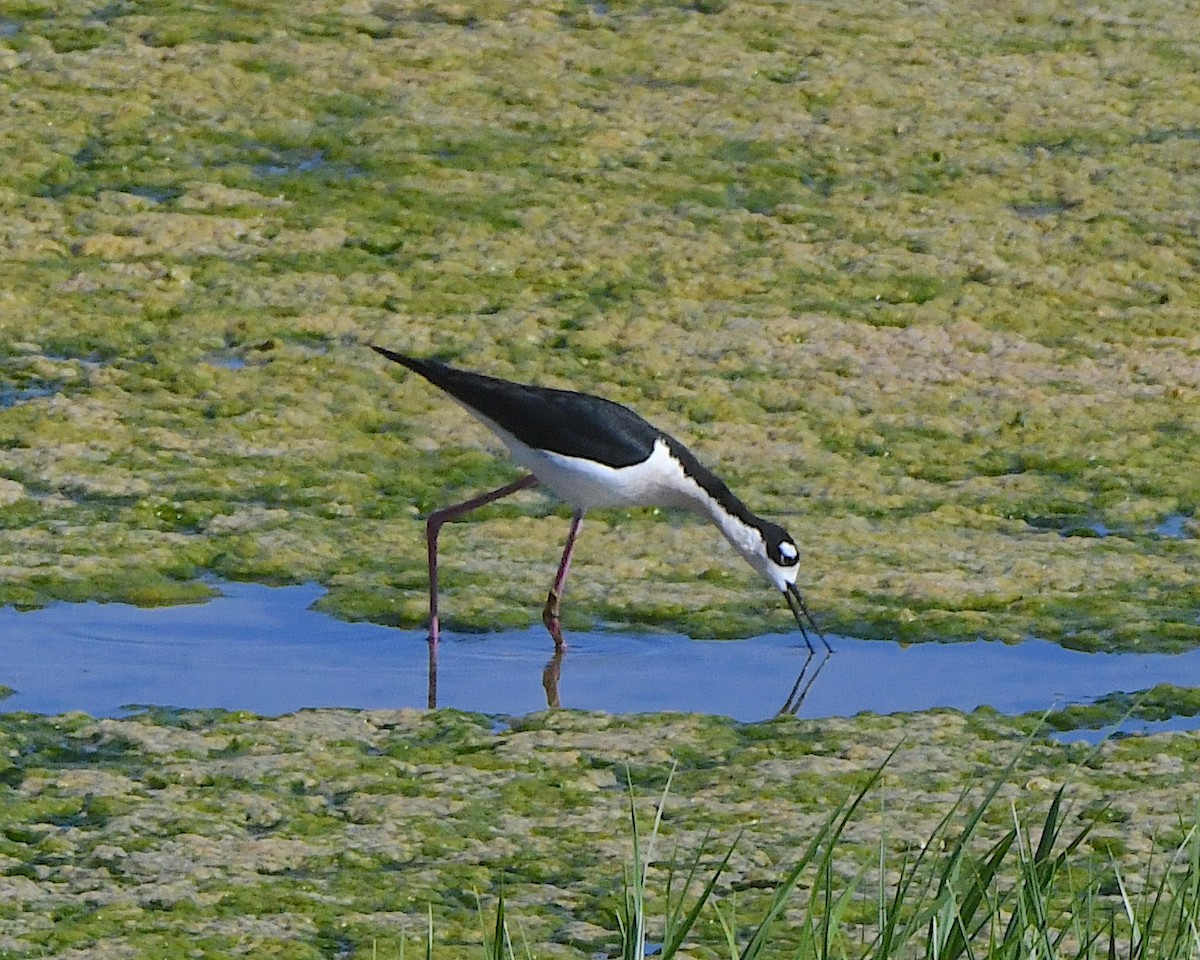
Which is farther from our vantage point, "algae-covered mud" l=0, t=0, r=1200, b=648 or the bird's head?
"algae-covered mud" l=0, t=0, r=1200, b=648

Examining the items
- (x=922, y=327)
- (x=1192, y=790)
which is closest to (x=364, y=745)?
(x=1192, y=790)

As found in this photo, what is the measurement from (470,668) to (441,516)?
453 millimetres

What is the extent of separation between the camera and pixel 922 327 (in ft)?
21.9

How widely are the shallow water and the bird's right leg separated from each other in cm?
A: 9

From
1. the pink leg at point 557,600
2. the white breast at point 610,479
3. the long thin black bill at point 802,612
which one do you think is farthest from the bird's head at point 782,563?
the pink leg at point 557,600

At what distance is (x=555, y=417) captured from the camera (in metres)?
5.34

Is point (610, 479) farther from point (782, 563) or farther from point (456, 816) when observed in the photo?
point (456, 816)

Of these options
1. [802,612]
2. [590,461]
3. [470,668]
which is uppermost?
[590,461]

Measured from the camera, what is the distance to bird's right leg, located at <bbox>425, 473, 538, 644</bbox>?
5078 millimetres

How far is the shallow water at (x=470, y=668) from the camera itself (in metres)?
4.70

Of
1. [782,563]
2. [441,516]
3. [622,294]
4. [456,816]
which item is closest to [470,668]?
[441,516]

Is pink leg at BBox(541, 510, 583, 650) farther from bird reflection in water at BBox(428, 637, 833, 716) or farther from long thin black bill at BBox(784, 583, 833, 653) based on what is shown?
long thin black bill at BBox(784, 583, 833, 653)

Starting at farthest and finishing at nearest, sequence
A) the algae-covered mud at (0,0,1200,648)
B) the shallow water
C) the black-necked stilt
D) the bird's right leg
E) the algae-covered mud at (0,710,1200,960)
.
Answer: the algae-covered mud at (0,0,1200,648) < the black-necked stilt < the bird's right leg < the shallow water < the algae-covered mud at (0,710,1200,960)

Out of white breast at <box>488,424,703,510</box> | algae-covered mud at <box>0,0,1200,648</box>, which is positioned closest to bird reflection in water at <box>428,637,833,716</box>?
algae-covered mud at <box>0,0,1200,648</box>
